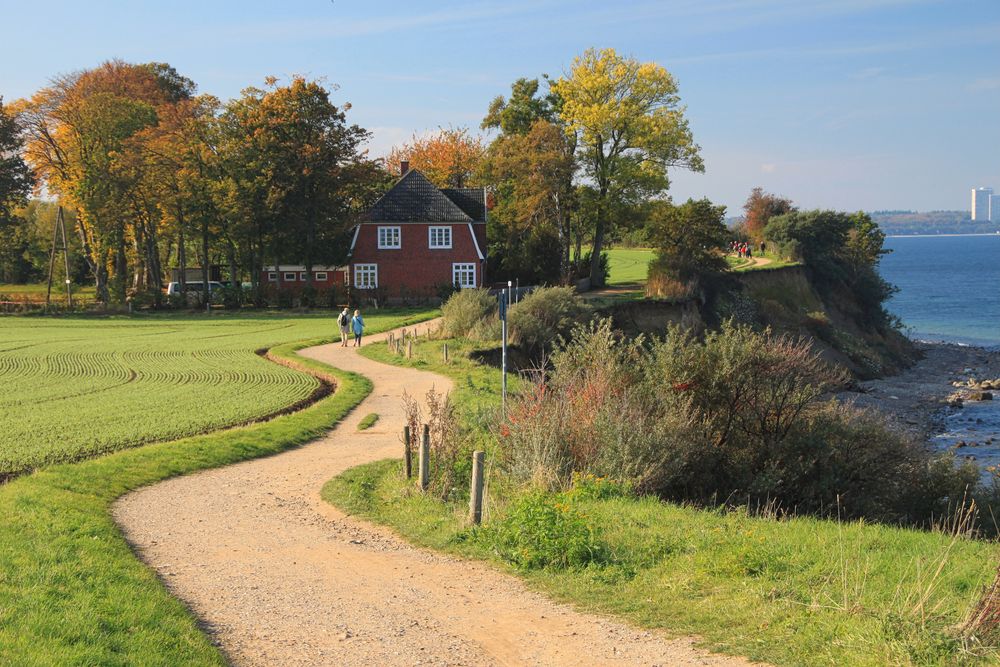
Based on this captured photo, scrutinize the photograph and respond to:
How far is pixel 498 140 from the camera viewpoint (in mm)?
67875

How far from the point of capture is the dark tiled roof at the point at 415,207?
6069cm

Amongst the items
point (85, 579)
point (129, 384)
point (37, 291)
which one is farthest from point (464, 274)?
point (85, 579)

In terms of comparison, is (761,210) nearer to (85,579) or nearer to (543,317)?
(543,317)

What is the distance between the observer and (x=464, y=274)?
6091 cm

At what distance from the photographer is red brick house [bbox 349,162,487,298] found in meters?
60.7

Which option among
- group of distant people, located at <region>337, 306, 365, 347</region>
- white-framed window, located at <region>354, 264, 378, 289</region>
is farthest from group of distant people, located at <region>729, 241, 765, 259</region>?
group of distant people, located at <region>337, 306, 365, 347</region>

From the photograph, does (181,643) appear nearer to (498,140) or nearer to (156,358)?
(156,358)

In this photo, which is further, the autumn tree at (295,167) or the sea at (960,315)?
the autumn tree at (295,167)

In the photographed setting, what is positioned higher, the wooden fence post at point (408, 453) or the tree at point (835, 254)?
the tree at point (835, 254)

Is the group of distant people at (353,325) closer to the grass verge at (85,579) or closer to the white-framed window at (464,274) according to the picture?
the white-framed window at (464,274)

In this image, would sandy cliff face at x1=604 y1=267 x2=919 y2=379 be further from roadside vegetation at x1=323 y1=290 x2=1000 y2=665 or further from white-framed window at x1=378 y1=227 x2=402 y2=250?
roadside vegetation at x1=323 y1=290 x2=1000 y2=665

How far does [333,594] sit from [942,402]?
38.1 m

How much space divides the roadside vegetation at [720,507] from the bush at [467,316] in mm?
18331

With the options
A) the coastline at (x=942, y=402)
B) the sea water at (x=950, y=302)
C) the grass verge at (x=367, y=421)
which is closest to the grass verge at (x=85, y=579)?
the grass verge at (x=367, y=421)
